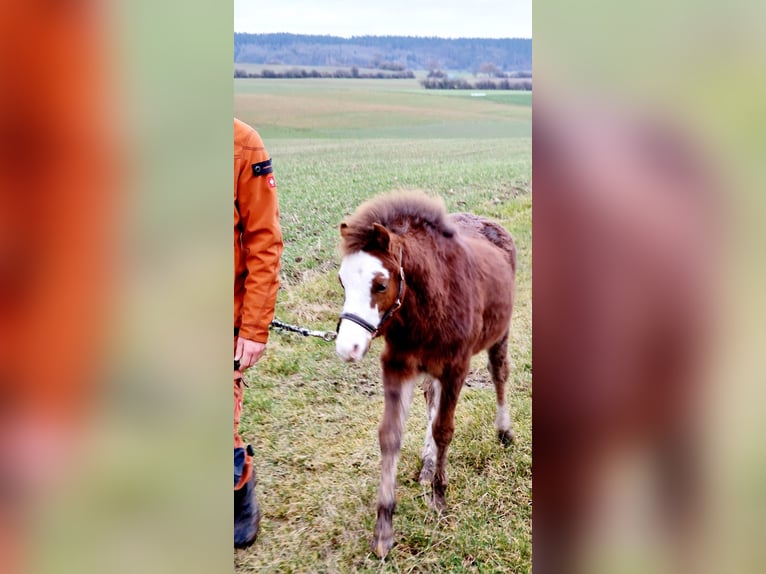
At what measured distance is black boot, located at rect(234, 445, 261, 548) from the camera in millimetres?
1961

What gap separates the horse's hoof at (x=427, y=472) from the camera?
80.8 inches

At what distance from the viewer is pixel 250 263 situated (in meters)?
1.88

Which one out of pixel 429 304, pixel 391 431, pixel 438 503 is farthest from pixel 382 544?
pixel 429 304

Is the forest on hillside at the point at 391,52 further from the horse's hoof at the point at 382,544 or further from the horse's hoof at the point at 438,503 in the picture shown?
the horse's hoof at the point at 382,544

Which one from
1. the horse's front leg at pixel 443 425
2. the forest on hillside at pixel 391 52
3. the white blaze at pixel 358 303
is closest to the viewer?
the white blaze at pixel 358 303

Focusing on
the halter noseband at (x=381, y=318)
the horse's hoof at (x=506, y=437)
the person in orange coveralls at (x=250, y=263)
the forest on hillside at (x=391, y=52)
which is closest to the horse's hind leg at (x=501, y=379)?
the horse's hoof at (x=506, y=437)

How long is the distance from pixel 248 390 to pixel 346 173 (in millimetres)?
729

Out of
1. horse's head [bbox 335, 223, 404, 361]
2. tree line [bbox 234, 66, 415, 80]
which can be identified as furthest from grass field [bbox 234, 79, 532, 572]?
horse's head [bbox 335, 223, 404, 361]

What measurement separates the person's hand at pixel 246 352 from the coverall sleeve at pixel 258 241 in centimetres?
2

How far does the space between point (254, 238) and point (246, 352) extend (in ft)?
1.08

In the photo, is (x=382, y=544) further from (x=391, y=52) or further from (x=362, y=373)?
(x=391, y=52)

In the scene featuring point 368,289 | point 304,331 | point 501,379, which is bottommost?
point 501,379
